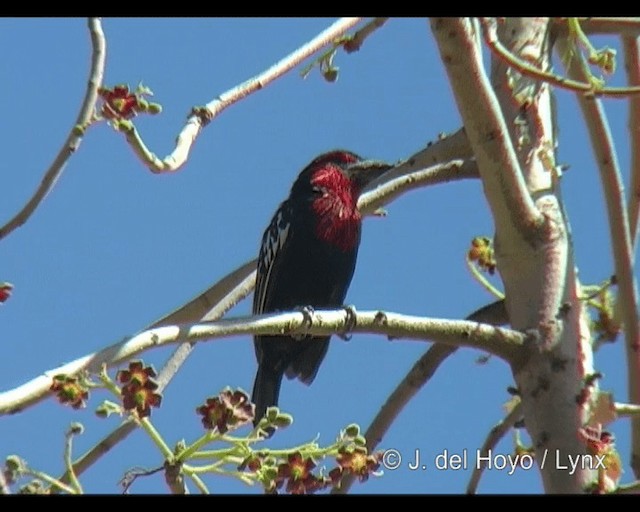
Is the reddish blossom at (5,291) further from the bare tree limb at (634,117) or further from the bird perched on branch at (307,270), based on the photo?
the bird perched on branch at (307,270)

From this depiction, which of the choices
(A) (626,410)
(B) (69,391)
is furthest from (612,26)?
(B) (69,391)

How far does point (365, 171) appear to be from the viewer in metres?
5.73

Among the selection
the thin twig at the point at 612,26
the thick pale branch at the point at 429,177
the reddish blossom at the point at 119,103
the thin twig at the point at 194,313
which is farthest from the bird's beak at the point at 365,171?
the reddish blossom at the point at 119,103

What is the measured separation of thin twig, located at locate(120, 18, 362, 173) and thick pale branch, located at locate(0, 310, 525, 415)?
40 centimetres

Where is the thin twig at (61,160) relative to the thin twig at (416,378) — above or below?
below

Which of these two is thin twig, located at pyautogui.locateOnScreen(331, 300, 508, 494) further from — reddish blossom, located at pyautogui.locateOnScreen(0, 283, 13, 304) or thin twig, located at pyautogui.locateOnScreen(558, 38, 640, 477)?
reddish blossom, located at pyautogui.locateOnScreen(0, 283, 13, 304)

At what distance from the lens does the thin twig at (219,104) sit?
2492 mm

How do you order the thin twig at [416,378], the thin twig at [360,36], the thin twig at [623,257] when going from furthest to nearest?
the thin twig at [360,36], the thin twig at [416,378], the thin twig at [623,257]

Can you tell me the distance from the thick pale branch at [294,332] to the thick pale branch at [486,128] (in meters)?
0.31

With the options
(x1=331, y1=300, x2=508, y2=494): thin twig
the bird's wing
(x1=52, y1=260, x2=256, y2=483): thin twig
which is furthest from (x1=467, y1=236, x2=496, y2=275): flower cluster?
the bird's wing

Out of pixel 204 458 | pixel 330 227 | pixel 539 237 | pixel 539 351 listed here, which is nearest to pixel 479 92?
pixel 539 237

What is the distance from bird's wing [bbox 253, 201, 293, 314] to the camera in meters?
5.47
